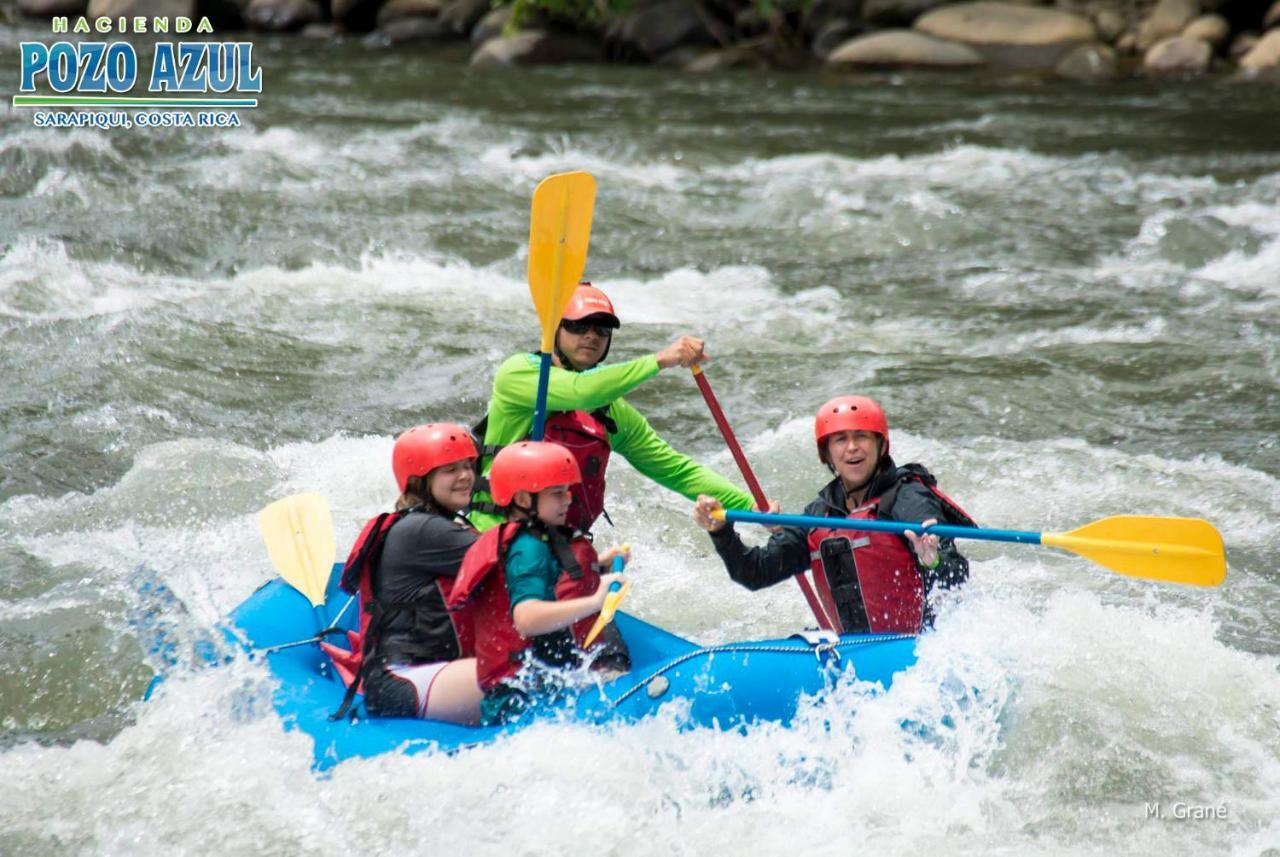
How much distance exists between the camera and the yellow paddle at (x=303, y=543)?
14.4ft

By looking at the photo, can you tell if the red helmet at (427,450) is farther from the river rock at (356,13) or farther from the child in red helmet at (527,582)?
the river rock at (356,13)

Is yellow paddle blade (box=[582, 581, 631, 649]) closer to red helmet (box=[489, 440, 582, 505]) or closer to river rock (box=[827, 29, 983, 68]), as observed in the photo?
red helmet (box=[489, 440, 582, 505])

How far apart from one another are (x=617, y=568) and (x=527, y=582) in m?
0.25

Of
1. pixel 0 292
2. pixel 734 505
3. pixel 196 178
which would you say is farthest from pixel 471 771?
pixel 196 178

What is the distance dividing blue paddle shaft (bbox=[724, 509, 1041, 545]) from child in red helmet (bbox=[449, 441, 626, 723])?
430 mm

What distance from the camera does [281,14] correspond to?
61.4ft

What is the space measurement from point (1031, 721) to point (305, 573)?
2148 mm

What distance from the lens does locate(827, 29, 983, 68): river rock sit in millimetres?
15052

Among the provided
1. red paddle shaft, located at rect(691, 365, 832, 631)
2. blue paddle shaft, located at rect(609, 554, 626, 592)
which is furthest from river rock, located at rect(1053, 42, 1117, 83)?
blue paddle shaft, located at rect(609, 554, 626, 592)

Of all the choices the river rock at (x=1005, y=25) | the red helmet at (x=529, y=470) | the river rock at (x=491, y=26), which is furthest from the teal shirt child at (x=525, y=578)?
the river rock at (x=491, y=26)

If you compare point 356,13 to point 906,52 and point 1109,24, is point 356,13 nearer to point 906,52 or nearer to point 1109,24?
point 906,52

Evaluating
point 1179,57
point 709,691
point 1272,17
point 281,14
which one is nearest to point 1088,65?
point 1179,57

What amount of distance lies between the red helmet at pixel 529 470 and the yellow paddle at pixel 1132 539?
47 centimetres

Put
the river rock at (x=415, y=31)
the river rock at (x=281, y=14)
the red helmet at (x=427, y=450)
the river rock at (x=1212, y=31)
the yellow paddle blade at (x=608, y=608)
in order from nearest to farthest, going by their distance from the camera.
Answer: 1. the yellow paddle blade at (x=608, y=608)
2. the red helmet at (x=427, y=450)
3. the river rock at (x=1212, y=31)
4. the river rock at (x=415, y=31)
5. the river rock at (x=281, y=14)
